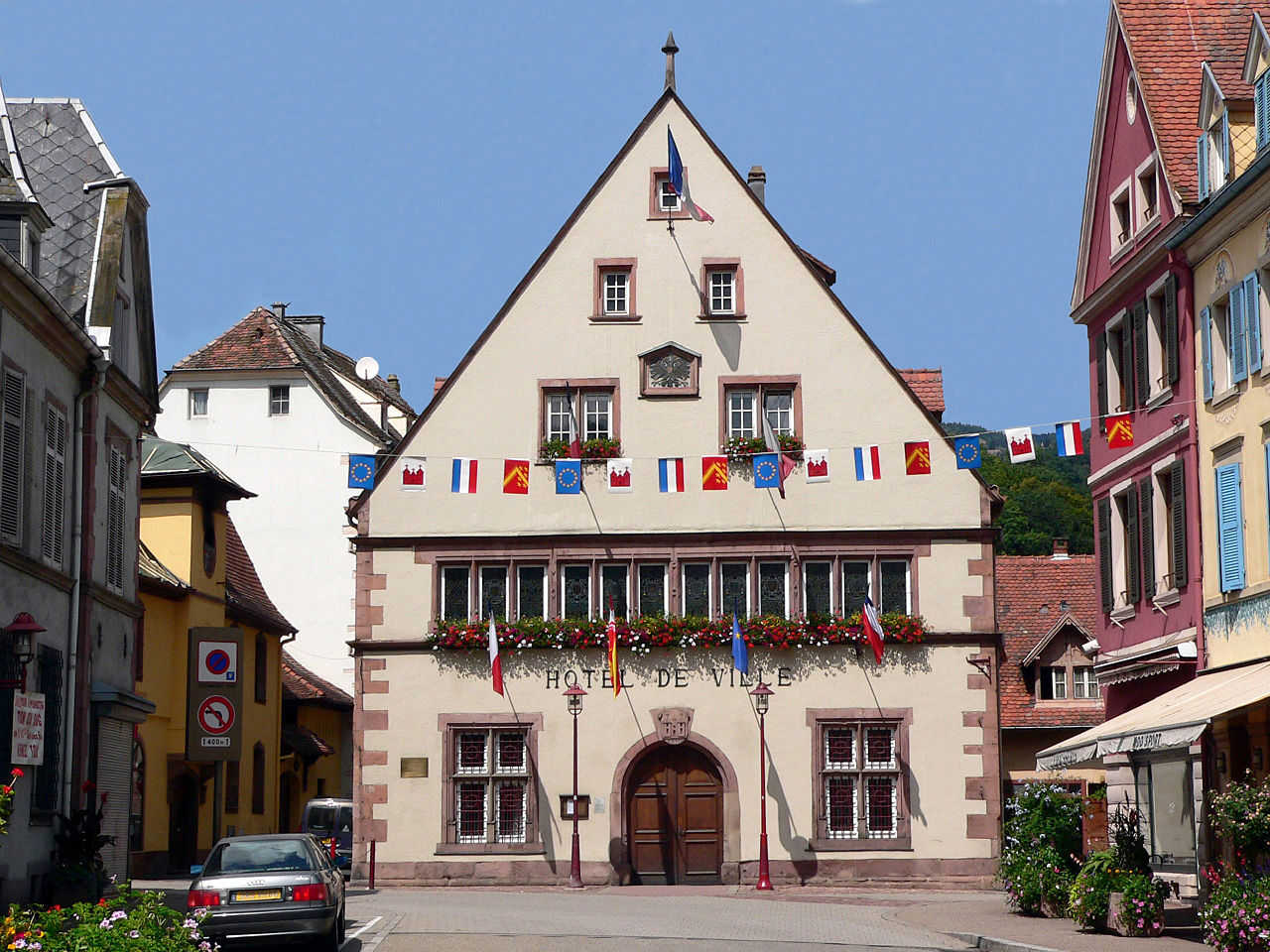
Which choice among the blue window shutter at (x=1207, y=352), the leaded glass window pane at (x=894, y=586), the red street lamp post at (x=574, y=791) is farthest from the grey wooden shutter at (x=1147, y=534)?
the red street lamp post at (x=574, y=791)

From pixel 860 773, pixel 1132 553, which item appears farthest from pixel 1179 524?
pixel 860 773

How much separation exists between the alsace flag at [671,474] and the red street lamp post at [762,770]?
155 inches

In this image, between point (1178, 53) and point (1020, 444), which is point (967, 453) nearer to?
point (1020, 444)

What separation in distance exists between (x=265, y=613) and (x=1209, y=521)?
2793cm

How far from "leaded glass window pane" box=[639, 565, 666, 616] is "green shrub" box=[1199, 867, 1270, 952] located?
55.1ft

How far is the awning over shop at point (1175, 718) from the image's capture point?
2058cm

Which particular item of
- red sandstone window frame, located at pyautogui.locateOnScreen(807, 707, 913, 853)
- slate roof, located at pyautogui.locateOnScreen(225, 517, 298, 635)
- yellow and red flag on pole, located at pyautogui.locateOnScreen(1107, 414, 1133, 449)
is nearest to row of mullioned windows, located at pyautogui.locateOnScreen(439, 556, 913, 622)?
red sandstone window frame, located at pyautogui.locateOnScreen(807, 707, 913, 853)

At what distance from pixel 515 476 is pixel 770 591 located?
17.0ft

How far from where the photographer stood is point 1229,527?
24719 mm

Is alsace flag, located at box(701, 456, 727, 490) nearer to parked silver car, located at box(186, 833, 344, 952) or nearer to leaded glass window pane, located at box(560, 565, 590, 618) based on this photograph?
leaded glass window pane, located at box(560, 565, 590, 618)

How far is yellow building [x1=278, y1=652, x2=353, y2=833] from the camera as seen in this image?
51125mm

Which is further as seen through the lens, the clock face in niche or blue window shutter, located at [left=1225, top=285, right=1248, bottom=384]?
the clock face in niche

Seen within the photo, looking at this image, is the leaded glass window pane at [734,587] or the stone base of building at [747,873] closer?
the stone base of building at [747,873]

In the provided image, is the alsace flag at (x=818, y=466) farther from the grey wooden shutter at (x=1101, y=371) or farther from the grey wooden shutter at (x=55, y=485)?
the grey wooden shutter at (x=55, y=485)
